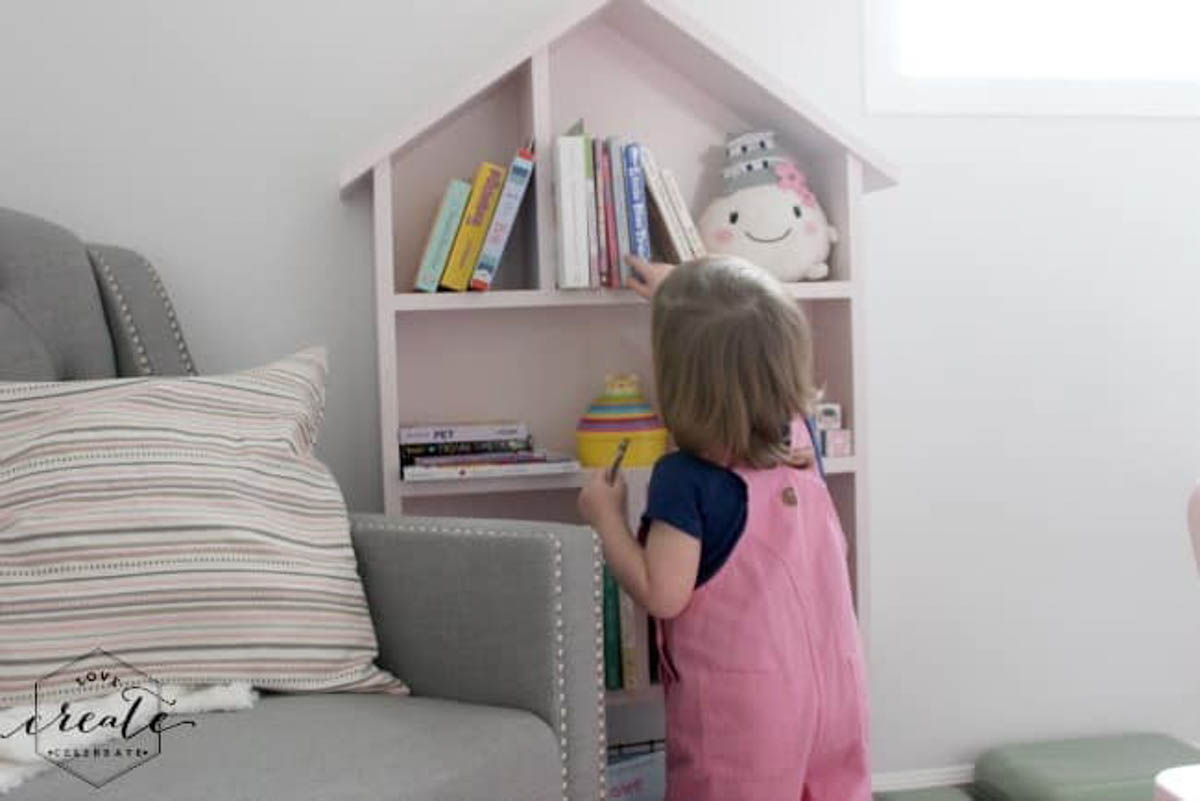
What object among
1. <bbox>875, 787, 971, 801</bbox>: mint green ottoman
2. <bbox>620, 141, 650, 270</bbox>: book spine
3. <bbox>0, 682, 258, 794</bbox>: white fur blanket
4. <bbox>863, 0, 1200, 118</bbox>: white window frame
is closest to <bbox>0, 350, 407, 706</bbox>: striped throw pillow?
<bbox>0, 682, 258, 794</bbox>: white fur blanket

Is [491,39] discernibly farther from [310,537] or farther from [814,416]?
[310,537]

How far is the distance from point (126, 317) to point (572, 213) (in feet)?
2.08

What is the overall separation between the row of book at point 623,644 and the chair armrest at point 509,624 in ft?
1.40

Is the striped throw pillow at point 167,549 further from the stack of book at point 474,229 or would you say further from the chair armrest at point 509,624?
the stack of book at point 474,229

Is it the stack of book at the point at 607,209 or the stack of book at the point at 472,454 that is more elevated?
the stack of book at the point at 607,209

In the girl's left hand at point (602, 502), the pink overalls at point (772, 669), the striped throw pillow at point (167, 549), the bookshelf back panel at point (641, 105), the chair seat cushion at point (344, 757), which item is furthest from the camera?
the bookshelf back panel at point (641, 105)

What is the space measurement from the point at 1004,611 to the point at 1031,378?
1.35ft

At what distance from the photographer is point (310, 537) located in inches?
57.1

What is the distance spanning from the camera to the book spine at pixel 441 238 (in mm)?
1814

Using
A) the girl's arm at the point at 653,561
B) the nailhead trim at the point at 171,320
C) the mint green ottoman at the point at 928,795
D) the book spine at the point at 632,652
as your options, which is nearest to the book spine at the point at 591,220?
the girl's arm at the point at 653,561

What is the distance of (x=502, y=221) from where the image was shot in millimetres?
1820

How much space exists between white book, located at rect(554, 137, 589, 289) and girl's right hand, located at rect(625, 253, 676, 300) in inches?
2.6

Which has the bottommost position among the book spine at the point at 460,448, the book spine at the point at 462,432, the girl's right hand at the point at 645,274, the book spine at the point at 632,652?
the book spine at the point at 632,652

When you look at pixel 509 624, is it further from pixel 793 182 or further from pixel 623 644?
pixel 793 182
